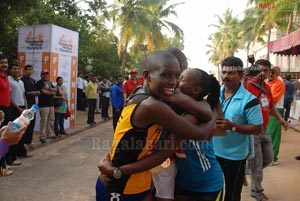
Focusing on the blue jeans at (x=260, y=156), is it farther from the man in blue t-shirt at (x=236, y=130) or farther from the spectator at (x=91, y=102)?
the spectator at (x=91, y=102)

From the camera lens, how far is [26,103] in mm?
7512

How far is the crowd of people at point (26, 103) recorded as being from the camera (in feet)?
19.8

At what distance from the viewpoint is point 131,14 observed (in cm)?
2444

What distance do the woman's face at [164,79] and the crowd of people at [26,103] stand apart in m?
4.10

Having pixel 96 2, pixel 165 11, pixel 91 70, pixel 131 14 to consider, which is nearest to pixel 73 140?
pixel 96 2

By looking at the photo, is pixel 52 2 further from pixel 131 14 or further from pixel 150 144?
pixel 150 144

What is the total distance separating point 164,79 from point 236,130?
150cm

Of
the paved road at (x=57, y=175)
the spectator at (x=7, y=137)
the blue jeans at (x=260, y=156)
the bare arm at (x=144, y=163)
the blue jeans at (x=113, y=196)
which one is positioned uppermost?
the spectator at (x=7, y=137)

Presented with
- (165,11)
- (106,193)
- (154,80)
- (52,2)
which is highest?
(165,11)

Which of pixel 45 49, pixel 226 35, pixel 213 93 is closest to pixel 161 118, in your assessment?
pixel 213 93

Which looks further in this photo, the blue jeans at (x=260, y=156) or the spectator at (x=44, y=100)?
the spectator at (x=44, y=100)

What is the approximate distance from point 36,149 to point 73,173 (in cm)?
231

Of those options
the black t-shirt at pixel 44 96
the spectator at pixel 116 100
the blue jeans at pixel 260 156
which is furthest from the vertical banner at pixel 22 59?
the blue jeans at pixel 260 156

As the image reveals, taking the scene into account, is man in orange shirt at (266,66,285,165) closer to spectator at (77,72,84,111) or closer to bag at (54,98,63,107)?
bag at (54,98,63,107)
